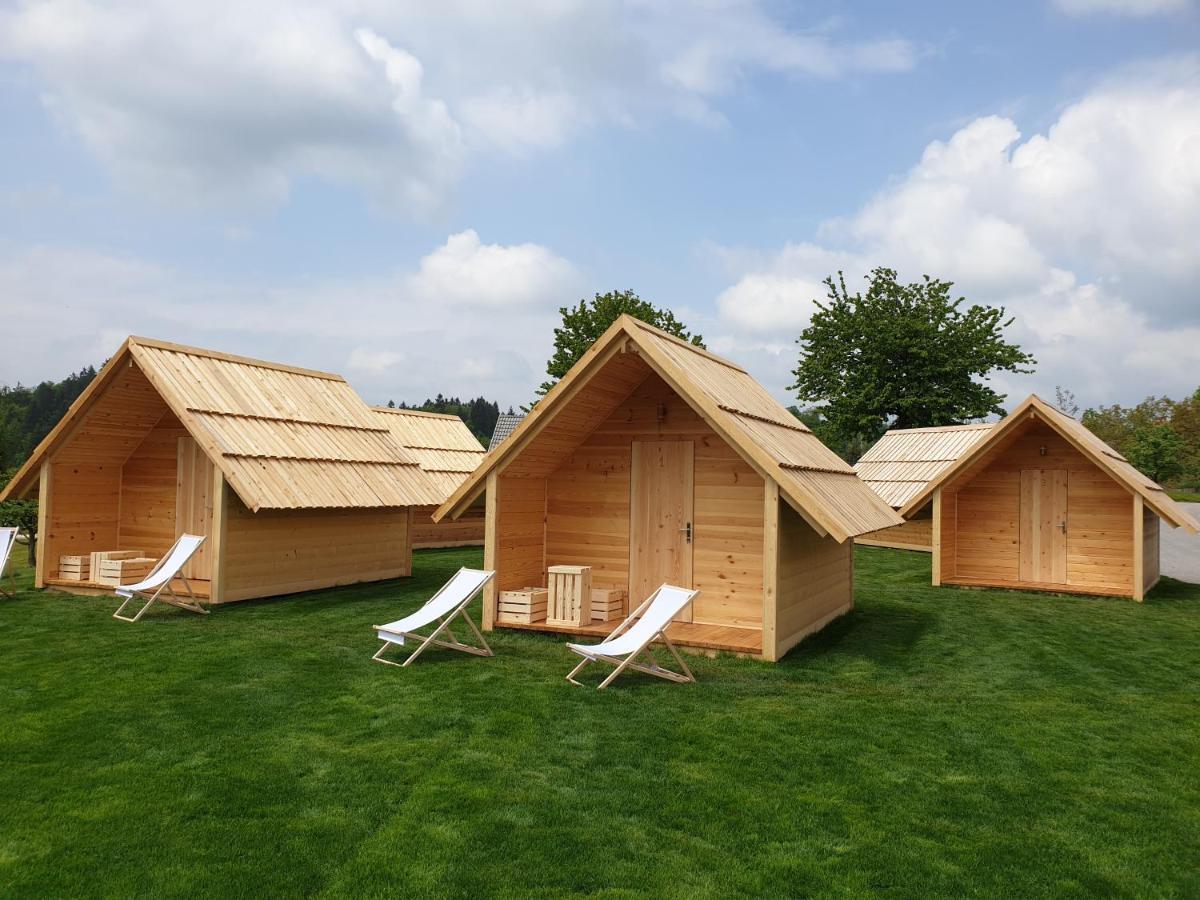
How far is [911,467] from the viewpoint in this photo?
25.9 m

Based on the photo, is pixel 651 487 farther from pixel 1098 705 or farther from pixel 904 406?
pixel 904 406

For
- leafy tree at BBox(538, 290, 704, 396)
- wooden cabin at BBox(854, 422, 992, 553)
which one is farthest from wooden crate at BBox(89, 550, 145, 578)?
leafy tree at BBox(538, 290, 704, 396)

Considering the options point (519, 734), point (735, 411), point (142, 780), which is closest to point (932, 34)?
point (735, 411)

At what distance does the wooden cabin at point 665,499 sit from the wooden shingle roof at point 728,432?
25 millimetres

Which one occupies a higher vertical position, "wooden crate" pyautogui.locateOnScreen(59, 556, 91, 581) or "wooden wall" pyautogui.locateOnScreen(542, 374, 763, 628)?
"wooden wall" pyautogui.locateOnScreen(542, 374, 763, 628)

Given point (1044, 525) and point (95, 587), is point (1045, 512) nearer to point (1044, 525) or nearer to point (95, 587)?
point (1044, 525)

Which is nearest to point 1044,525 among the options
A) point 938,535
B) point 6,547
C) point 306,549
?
point 938,535

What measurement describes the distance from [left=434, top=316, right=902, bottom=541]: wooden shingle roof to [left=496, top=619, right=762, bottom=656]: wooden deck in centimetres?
164

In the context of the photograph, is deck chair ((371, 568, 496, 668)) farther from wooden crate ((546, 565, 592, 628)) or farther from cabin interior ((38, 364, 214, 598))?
cabin interior ((38, 364, 214, 598))

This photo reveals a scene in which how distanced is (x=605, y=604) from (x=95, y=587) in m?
8.40

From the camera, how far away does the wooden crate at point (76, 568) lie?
13672mm

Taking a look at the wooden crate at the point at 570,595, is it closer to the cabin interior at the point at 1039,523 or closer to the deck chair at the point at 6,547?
the deck chair at the point at 6,547

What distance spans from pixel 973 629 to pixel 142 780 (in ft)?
34.1

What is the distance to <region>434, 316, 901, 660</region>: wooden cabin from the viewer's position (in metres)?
9.43
